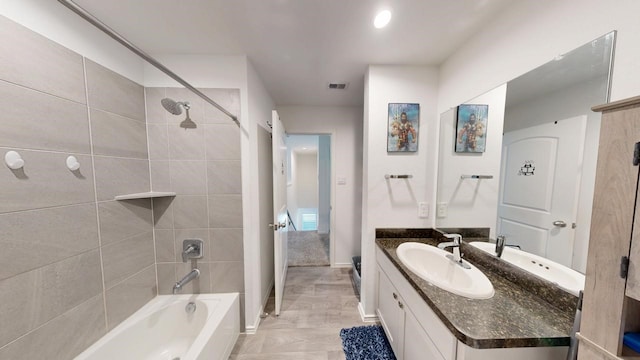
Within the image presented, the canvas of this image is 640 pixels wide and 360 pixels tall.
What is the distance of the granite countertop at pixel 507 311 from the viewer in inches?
30.3

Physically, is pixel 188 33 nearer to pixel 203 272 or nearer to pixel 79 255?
pixel 79 255

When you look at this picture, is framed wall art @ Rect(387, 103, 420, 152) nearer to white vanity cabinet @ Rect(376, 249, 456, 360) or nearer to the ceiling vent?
the ceiling vent

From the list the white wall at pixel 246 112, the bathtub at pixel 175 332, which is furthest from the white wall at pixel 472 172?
the bathtub at pixel 175 332

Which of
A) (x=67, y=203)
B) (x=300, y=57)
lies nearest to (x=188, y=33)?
(x=300, y=57)

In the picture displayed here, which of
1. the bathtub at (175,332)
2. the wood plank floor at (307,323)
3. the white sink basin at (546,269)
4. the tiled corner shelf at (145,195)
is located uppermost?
the tiled corner shelf at (145,195)

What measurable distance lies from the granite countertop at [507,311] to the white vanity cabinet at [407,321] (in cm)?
7

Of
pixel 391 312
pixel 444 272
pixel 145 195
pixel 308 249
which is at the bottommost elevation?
pixel 308 249

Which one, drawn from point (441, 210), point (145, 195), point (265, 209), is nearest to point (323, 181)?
point (265, 209)

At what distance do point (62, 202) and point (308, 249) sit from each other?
3.12m

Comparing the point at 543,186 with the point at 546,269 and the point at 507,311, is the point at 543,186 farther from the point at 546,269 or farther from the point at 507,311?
the point at 507,311

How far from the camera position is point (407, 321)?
4.11ft

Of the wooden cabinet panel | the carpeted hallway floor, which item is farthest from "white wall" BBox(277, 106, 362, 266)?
the wooden cabinet panel

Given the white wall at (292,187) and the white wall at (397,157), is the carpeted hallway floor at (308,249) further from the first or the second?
the white wall at (292,187)

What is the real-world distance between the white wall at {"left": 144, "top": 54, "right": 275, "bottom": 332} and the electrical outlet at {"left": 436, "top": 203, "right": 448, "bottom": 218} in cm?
171
